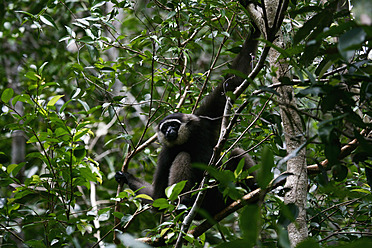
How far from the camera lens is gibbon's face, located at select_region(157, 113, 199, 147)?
5.29m

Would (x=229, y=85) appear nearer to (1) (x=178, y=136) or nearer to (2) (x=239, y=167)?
(1) (x=178, y=136)

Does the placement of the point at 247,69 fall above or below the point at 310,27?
above

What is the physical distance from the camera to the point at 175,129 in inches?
207

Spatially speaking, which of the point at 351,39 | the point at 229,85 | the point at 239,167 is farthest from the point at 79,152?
the point at 351,39

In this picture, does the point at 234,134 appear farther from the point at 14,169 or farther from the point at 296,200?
the point at 14,169

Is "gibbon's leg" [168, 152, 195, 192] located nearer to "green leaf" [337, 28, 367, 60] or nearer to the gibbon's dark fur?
the gibbon's dark fur

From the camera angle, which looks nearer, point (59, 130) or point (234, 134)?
point (59, 130)

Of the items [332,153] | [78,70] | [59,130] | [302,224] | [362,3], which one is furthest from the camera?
[78,70]

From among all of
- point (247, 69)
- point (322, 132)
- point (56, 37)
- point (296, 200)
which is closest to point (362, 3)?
point (322, 132)

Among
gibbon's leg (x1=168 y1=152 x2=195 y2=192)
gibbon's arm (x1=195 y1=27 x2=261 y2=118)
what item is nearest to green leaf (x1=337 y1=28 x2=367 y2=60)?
gibbon's arm (x1=195 y1=27 x2=261 y2=118)

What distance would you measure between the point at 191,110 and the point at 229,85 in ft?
2.17

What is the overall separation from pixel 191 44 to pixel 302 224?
8.40 feet

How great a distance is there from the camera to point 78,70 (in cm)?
442

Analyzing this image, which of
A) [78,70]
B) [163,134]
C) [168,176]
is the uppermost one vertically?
[78,70]
